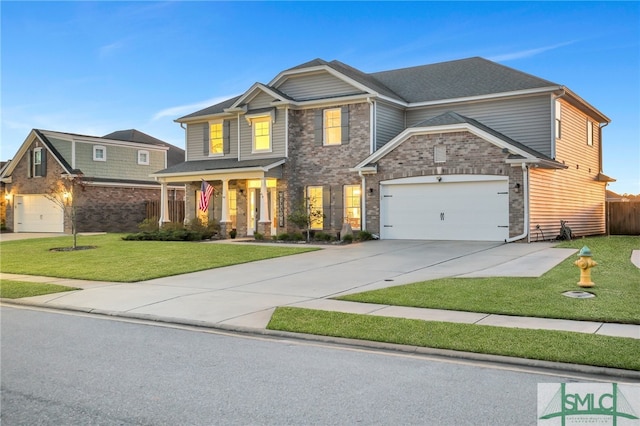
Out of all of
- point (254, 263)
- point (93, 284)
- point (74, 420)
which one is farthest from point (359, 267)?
point (74, 420)

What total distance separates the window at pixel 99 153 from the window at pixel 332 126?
16.6 m

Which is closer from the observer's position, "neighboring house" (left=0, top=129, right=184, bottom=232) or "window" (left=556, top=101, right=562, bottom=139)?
"window" (left=556, top=101, right=562, bottom=139)

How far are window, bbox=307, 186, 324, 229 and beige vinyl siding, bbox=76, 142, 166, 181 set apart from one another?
15.8m

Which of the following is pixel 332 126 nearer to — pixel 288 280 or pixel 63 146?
pixel 288 280

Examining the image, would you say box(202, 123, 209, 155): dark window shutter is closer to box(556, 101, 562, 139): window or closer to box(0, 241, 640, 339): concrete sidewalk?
box(0, 241, 640, 339): concrete sidewalk

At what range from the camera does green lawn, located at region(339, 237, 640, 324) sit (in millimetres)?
9500

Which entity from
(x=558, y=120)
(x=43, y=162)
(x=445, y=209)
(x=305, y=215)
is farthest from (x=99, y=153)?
(x=558, y=120)

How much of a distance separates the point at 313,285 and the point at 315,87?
1517cm

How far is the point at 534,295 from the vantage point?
35.8ft

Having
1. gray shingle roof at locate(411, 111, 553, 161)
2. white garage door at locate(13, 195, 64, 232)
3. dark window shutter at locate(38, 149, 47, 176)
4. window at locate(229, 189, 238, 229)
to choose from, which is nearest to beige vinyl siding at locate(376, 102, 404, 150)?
gray shingle roof at locate(411, 111, 553, 161)

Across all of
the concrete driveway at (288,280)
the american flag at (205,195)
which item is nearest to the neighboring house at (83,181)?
the american flag at (205,195)

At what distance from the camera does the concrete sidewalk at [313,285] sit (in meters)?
9.71

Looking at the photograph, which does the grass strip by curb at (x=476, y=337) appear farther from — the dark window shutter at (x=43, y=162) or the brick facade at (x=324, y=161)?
the dark window shutter at (x=43, y=162)

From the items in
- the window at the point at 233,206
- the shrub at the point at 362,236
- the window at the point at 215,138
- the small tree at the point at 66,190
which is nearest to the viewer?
the shrub at the point at 362,236
